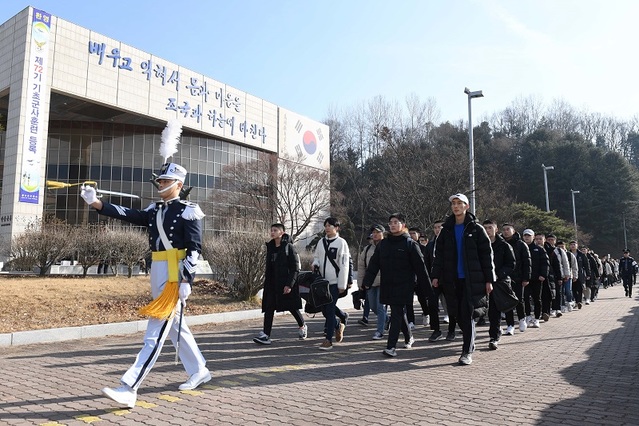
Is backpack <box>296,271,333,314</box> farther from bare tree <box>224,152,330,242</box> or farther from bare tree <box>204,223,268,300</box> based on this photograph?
bare tree <box>224,152,330,242</box>

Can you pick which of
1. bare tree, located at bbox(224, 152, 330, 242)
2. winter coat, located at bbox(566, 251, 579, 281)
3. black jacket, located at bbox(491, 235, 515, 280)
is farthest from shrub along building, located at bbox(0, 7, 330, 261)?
black jacket, located at bbox(491, 235, 515, 280)

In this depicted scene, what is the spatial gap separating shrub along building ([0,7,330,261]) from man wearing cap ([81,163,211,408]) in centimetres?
2582

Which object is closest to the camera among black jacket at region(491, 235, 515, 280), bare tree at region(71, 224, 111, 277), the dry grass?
black jacket at region(491, 235, 515, 280)

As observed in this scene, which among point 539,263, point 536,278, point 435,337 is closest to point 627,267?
point 539,263

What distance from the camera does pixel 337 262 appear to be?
8.28 metres

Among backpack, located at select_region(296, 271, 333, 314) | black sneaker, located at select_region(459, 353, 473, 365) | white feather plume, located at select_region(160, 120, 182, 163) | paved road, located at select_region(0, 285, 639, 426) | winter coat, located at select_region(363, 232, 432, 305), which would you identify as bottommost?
paved road, located at select_region(0, 285, 639, 426)

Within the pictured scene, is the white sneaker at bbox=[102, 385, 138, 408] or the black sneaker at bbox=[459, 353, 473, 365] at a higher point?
the white sneaker at bbox=[102, 385, 138, 408]

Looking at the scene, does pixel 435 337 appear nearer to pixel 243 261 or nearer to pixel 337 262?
pixel 337 262

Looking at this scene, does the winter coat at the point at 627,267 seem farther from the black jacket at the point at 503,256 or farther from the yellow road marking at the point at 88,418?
the yellow road marking at the point at 88,418

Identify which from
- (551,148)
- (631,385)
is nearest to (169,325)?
(631,385)

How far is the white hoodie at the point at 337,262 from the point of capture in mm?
8211

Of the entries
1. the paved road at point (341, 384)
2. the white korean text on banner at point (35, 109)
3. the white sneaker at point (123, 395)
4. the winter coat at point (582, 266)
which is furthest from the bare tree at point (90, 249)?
the white sneaker at point (123, 395)

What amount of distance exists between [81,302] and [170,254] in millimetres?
9032

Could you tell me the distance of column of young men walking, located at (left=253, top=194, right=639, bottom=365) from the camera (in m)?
6.75
